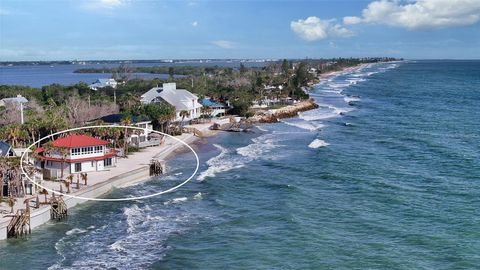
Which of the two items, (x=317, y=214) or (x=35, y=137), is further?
(x=35, y=137)

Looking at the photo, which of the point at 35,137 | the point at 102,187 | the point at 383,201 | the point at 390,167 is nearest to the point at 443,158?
the point at 390,167

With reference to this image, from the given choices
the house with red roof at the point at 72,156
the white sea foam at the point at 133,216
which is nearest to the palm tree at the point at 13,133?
the house with red roof at the point at 72,156

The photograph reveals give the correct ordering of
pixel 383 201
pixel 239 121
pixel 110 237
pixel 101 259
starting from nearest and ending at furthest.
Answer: pixel 101 259 → pixel 110 237 → pixel 383 201 → pixel 239 121

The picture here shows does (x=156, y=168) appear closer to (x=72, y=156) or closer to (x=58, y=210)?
(x=72, y=156)

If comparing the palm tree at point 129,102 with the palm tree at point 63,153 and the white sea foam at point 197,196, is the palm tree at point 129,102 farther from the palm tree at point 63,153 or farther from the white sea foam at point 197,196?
the white sea foam at point 197,196

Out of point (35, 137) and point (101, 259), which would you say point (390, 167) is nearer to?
point (101, 259)

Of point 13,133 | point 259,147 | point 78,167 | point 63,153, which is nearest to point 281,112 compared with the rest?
point 259,147
